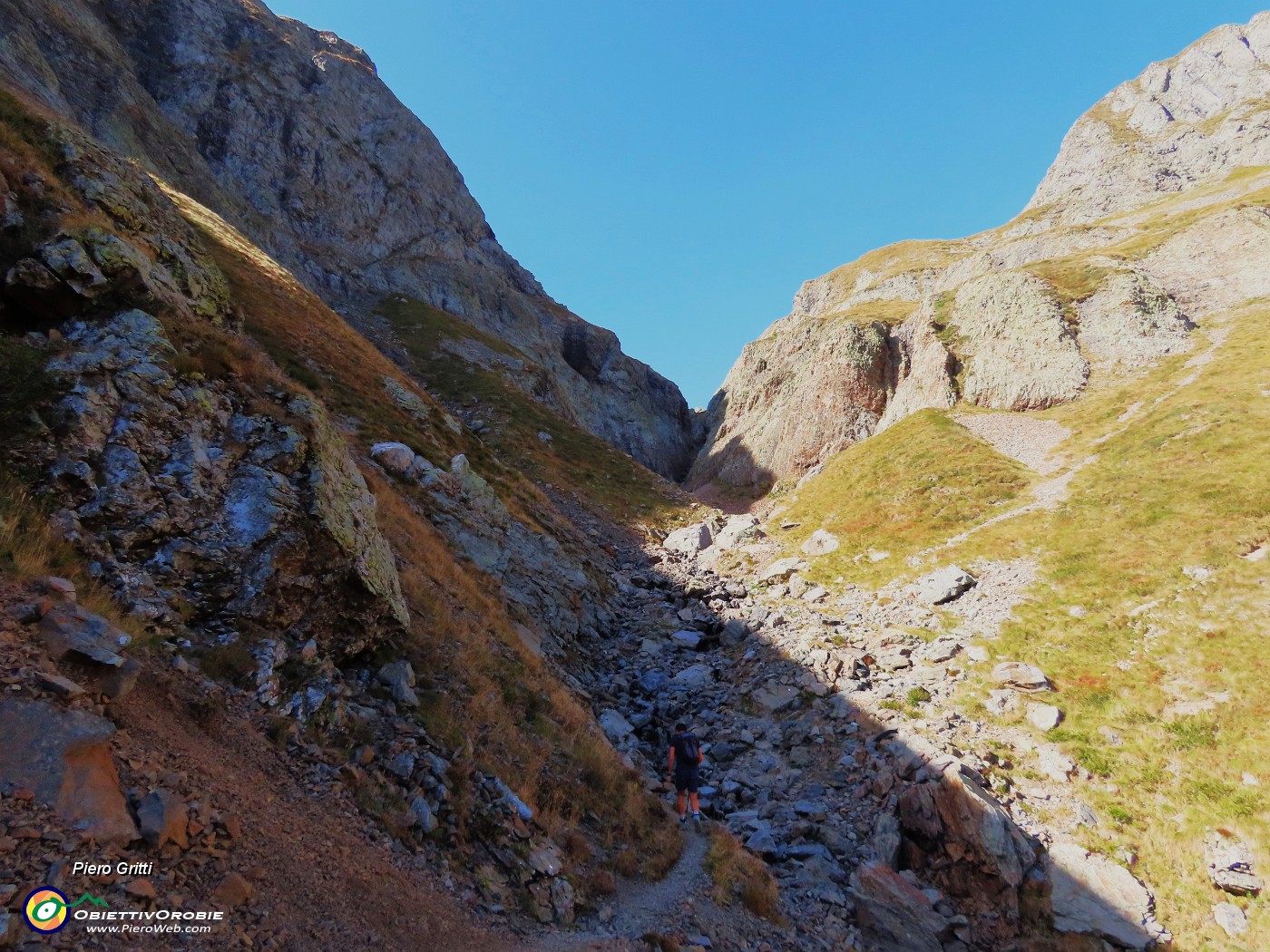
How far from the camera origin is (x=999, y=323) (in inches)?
1993

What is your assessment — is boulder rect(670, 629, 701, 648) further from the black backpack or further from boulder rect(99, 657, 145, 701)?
boulder rect(99, 657, 145, 701)

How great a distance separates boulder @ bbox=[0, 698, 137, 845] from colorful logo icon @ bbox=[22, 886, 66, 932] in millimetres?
604

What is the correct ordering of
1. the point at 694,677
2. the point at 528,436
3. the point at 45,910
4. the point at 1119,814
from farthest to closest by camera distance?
the point at 528,436
the point at 694,677
the point at 1119,814
the point at 45,910

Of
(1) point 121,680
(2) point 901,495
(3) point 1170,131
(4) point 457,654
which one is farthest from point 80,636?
(3) point 1170,131

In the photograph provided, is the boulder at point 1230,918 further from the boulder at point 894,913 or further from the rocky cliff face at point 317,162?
the rocky cliff face at point 317,162

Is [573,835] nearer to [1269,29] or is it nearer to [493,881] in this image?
[493,881]

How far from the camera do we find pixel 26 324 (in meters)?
10.2

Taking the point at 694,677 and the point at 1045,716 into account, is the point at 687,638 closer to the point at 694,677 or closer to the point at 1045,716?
the point at 694,677

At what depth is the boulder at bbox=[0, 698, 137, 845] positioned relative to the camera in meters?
4.78

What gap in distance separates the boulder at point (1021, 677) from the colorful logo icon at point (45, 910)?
21077 mm

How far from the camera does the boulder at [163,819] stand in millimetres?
5207

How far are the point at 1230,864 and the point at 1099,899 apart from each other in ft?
8.57

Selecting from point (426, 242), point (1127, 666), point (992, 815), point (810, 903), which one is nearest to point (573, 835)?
point (810, 903)

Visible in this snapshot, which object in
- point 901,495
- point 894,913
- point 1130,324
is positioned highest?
point 1130,324
